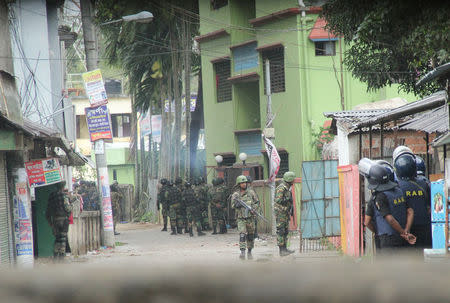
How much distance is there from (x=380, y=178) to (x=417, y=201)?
49cm

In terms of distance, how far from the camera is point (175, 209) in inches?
929

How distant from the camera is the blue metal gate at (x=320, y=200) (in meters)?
14.9

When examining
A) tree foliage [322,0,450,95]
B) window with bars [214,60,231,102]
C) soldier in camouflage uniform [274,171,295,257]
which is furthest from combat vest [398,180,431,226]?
window with bars [214,60,231,102]

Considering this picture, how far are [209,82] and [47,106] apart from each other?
8.92 m

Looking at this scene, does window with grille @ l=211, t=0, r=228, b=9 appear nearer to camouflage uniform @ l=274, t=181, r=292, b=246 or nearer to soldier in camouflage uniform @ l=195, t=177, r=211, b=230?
soldier in camouflage uniform @ l=195, t=177, r=211, b=230

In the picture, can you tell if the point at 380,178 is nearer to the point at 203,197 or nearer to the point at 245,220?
the point at 245,220

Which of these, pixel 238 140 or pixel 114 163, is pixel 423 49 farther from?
pixel 114 163

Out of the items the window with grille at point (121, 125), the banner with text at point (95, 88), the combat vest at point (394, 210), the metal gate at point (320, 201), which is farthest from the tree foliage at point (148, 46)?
the combat vest at point (394, 210)

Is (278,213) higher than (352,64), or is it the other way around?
(352,64)

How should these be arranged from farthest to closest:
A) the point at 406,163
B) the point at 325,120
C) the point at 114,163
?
the point at 114,163 < the point at 325,120 < the point at 406,163

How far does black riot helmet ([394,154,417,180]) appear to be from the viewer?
7.18 metres

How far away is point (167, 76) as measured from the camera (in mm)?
30469

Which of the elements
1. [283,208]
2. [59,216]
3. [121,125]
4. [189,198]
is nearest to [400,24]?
[283,208]

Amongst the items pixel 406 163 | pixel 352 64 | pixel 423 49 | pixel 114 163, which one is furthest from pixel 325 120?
pixel 114 163
